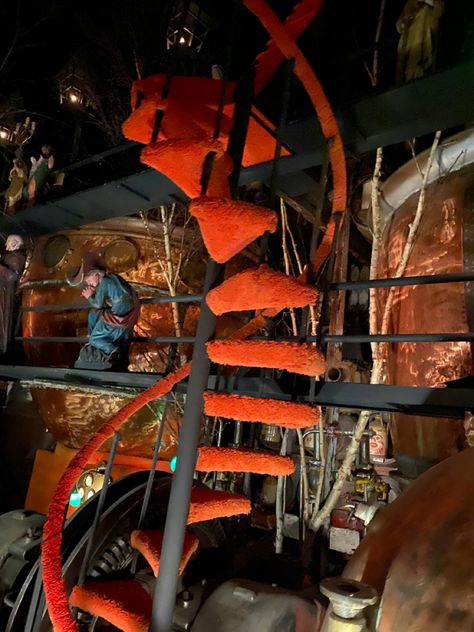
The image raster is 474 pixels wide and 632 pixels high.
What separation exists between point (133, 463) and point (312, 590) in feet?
19.1

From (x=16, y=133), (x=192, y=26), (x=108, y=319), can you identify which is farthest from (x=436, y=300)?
(x=16, y=133)

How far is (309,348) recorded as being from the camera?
8.81 ft

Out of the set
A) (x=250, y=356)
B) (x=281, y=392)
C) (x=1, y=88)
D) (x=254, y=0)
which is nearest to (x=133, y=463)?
(x=281, y=392)

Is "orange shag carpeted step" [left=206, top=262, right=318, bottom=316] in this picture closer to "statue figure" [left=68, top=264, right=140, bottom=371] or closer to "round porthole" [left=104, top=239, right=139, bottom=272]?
"statue figure" [left=68, top=264, right=140, bottom=371]

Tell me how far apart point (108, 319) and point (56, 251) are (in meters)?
4.93

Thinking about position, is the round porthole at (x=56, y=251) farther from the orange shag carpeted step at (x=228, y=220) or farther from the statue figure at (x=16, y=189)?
the orange shag carpeted step at (x=228, y=220)

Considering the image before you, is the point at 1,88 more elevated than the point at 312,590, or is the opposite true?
the point at 1,88

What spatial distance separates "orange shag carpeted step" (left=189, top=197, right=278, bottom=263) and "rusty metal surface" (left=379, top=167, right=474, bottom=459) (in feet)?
12.1

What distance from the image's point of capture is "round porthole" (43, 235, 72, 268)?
29.3ft

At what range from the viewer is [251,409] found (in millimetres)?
2787

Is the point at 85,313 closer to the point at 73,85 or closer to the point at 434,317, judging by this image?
the point at 434,317

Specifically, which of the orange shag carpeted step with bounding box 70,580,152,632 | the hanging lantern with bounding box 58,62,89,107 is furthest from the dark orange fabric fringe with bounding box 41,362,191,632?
the hanging lantern with bounding box 58,62,89,107

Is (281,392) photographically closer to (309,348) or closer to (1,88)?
(309,348)

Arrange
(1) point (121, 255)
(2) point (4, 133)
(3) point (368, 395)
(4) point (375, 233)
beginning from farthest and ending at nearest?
1. (2) point (4, 133)
2. (1) point (121, 255)
3. (4) point (375, 233)
4. (3) point (368, 395)
